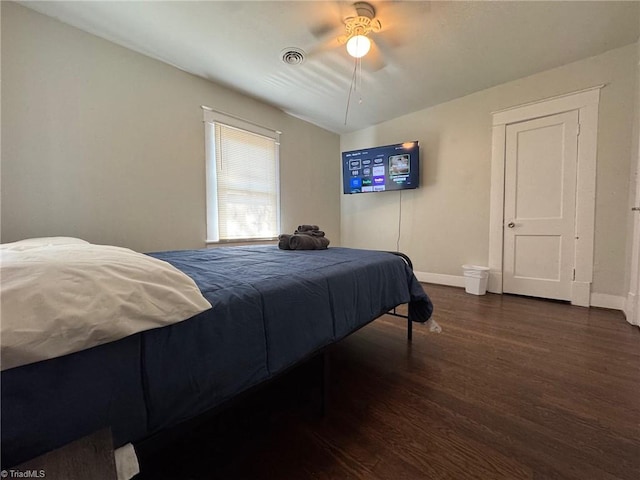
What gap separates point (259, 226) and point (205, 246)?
803mm

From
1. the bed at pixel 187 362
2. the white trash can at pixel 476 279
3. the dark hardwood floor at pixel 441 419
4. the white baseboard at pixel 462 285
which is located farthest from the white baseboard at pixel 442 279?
the bed at pixel 187 362

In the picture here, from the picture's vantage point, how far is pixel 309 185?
14.2 feet

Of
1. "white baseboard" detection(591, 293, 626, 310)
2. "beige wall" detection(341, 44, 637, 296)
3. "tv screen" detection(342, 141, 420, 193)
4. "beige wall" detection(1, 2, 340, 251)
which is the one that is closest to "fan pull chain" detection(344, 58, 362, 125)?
"tv screen" detection(342, 141, 420, 193)

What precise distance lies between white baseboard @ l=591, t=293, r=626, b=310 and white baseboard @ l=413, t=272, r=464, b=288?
4.20 ft

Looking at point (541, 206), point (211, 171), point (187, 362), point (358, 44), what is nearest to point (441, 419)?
point (187, 362)

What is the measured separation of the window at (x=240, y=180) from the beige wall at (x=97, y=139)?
13 centimetres

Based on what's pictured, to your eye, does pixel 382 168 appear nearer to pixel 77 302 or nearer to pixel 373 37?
pixel 373 37

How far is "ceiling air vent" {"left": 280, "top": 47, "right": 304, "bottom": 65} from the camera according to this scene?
2.48 m

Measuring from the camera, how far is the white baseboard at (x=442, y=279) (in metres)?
3.60

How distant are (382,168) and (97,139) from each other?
351 centimetres

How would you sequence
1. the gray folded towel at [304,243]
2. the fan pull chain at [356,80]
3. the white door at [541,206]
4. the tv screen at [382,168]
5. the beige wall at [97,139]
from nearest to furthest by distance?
the beige wall at [97,139] → the gray folded towel at [304,243] → the fan pull chain at [356,80] → the white door at [541,206] → the tv screen at [382,168]

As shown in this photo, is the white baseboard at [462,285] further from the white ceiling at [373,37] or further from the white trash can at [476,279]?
the white ceiling at [373,37]

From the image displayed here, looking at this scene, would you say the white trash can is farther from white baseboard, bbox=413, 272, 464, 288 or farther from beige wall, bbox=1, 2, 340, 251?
beige wall, bbox=1, 2, 340, 251

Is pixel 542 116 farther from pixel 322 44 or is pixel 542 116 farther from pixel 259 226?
pixel 259 226
